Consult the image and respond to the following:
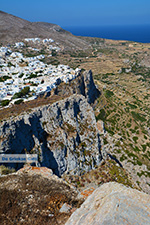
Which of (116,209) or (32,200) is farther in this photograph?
(32,200)

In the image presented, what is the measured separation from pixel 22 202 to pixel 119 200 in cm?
677

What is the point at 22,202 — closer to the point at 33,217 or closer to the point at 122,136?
the point at 33,217

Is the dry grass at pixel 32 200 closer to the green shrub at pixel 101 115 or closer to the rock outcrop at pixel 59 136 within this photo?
the rock outcrop at pixel 59 136

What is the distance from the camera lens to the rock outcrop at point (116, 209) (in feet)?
22.7

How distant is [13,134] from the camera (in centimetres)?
1775

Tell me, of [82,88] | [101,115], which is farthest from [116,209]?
[82,88]

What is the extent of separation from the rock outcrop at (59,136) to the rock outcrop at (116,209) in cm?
1204

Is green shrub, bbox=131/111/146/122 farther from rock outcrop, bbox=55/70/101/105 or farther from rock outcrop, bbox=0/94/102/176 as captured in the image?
rock outcrop, bbox=0/94/102/176

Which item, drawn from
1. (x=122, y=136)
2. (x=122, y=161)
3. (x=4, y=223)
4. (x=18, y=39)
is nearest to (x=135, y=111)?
(x=122, y=136)

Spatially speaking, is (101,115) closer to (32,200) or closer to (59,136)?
(59,136)

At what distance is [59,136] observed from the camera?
72.4ft

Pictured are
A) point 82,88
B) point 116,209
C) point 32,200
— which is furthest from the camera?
point 82,88

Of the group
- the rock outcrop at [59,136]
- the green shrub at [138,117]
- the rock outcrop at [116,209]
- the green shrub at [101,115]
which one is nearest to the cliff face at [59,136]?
the rock outcrop at [59,136]

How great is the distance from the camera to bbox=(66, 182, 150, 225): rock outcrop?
6.91 meters
